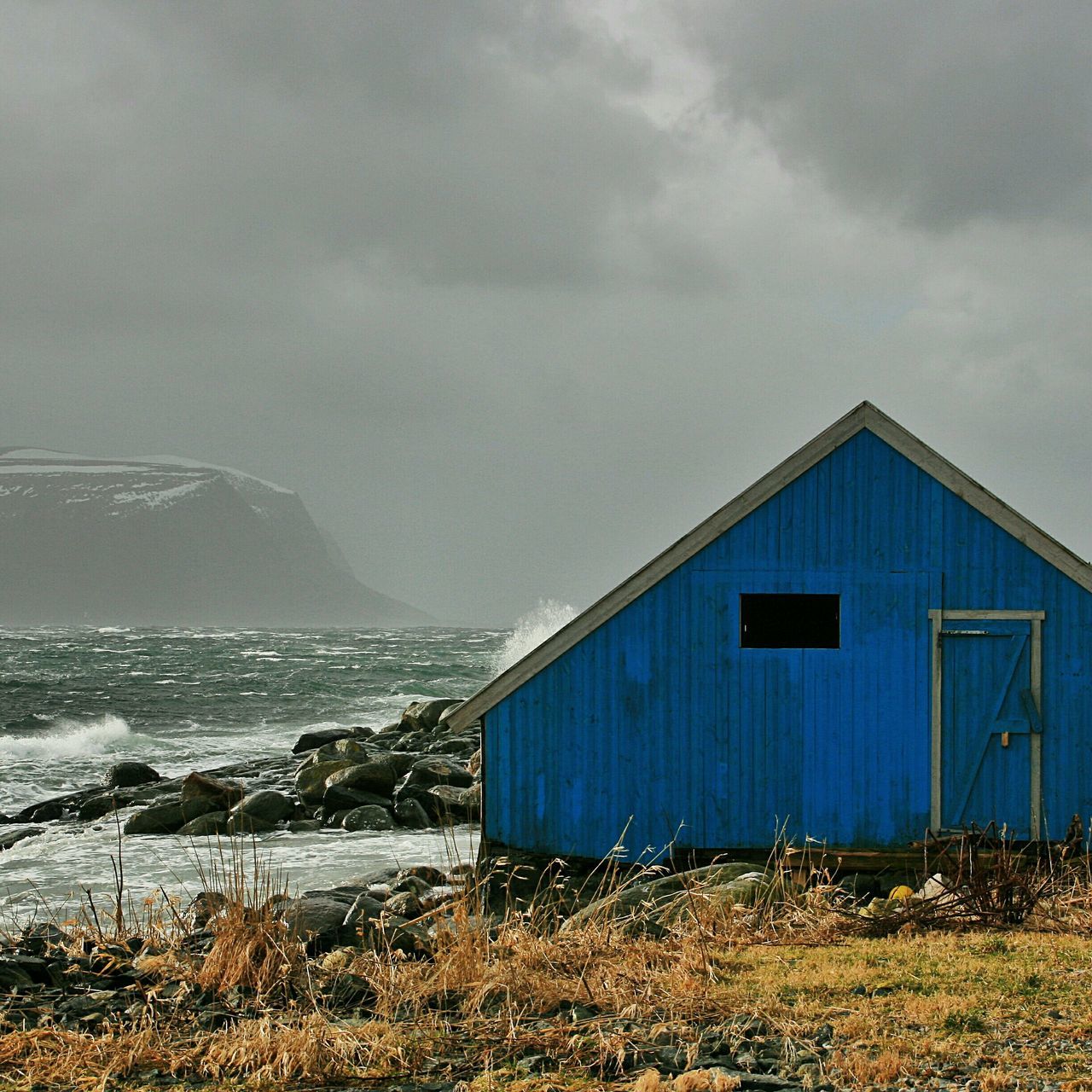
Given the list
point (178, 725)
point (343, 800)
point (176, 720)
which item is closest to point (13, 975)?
point (343, 800)

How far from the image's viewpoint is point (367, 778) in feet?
67.0

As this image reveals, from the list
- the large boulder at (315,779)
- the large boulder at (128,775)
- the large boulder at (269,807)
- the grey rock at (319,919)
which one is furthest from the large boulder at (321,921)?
the large boulder at (128,775)

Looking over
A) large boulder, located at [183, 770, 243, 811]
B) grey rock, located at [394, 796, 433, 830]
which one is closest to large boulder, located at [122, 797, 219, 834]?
large boulder, located at [183, 770, 243, 811]

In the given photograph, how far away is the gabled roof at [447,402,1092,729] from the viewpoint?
1180cm

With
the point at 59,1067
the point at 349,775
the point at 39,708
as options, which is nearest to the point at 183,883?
the point at 349,775

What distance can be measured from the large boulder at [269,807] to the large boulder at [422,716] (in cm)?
1047

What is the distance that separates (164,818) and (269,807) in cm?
173

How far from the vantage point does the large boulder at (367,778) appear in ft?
66.6

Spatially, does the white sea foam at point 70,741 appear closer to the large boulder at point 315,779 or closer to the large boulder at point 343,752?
the large boulder at point 343,752

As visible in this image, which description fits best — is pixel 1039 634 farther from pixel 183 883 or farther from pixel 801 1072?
pixel 183 883

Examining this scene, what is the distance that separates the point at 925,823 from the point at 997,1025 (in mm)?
5949

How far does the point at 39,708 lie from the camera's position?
4134cm

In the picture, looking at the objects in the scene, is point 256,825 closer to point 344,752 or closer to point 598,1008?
point 344,752

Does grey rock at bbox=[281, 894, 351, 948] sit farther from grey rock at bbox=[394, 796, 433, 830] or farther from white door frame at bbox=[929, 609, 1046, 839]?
grey rock at bbox=[394, 796, 433, 830]
